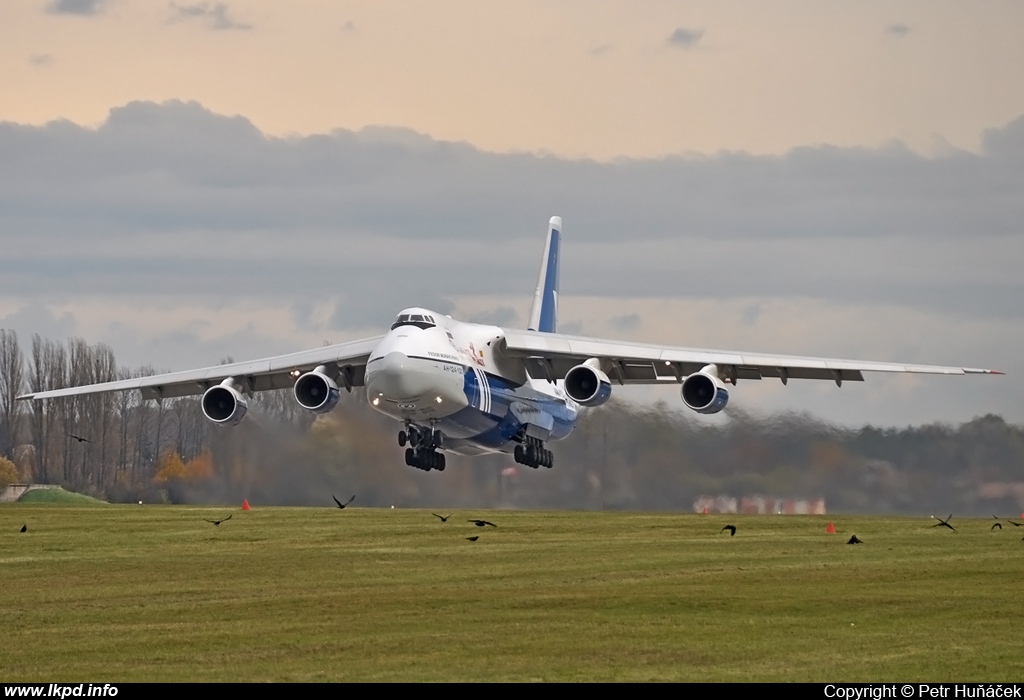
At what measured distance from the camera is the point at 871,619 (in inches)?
634

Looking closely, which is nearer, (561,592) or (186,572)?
(561,592)

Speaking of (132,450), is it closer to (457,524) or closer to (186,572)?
(457,524)

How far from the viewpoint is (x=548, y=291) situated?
1768 inches

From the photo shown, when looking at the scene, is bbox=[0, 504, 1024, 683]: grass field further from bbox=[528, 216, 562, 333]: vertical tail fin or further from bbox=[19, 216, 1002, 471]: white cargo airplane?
bbox=[528, 216, 562, 333]: vertical tail fin

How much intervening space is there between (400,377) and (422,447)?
4356mm

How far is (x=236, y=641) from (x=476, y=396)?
1983cm

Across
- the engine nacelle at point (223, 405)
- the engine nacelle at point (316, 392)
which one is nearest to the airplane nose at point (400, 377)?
the engine nacelle at point (316, 392)

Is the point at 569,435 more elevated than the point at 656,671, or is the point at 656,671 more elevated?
the point at 569,435

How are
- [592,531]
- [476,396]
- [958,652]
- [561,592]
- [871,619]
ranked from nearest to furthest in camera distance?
[958,652]
[871,619]
[561,592]
[592,531]
[476,396]

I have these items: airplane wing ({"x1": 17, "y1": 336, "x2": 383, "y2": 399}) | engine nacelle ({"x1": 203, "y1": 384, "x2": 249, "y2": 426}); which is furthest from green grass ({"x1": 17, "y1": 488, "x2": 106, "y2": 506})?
engine nacelle ({"x1": 203, "y1": 384, "x2": 249, "y2": 426})

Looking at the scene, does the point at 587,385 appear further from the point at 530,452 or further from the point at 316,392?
the point at 316,392

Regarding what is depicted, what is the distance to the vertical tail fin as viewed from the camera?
43812 millimetres
